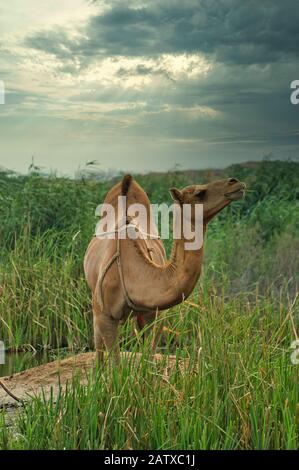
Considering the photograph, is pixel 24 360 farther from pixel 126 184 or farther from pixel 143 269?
pixel 143 269

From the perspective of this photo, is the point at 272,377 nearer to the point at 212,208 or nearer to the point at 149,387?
the point at 149,387

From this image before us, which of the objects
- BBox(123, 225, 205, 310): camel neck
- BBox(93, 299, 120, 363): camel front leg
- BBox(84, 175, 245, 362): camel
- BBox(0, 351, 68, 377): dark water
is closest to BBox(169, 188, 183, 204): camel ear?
BBox(84, 175, 245, 362): camel

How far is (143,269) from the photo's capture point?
4.89 meters

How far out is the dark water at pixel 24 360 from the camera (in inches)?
268

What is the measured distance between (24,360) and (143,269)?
269 centimetres

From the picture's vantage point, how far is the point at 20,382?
6.07m

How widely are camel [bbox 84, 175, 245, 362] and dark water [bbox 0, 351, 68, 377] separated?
1.29 m

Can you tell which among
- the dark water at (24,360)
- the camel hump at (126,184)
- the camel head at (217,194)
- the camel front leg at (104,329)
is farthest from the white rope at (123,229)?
the dark water at (24,360)

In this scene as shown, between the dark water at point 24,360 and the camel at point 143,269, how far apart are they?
50.8 inches

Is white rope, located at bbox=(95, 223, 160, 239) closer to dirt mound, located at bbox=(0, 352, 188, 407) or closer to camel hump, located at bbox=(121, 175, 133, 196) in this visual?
camel hump, located at bbox=(121, 175, 133, 196)

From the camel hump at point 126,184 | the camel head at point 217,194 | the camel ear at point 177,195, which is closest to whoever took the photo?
the camel head at point 217,194

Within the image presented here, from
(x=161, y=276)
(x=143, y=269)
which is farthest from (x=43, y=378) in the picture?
(x=161, y=276)

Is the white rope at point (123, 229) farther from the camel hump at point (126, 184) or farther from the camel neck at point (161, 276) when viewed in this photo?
the camel hump at point (126, 184)
